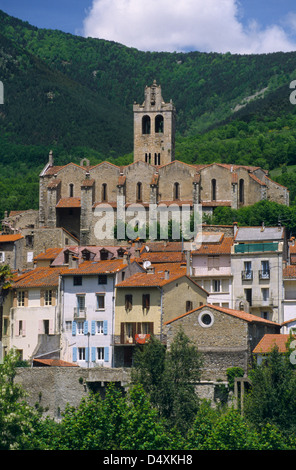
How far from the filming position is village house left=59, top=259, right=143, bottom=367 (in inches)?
2739

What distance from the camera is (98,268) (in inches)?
2889

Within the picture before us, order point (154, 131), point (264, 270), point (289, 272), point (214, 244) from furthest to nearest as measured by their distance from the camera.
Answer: point (154, 131) → point (214, 244) → point (264, 270) → point (289, 272)

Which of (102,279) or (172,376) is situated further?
(102,279)

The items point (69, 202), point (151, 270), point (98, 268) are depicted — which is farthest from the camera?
point (69, 202)

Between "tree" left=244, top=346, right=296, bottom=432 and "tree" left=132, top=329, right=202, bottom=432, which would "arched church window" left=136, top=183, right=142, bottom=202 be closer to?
"tree" left=132, top=329, right=202, bottom=432

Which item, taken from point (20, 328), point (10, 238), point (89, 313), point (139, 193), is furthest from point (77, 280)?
point (139, 193)

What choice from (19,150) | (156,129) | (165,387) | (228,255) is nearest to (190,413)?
(165,387)

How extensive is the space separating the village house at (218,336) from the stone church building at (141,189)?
132 ft

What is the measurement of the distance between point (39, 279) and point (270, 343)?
20.4 meters

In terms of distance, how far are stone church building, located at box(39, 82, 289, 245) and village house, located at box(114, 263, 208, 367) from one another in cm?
3345

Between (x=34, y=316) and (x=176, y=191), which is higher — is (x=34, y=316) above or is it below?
below

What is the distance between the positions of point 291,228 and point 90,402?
161 feet

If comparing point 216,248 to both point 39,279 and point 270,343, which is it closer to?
point 39,279
